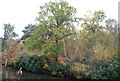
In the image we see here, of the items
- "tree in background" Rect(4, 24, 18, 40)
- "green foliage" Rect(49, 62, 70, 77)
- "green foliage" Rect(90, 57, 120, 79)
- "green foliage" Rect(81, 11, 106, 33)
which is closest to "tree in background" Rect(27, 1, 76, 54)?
"green foliage" Rect(49, 62, 70, 77)

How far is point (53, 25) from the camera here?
26.3 feet

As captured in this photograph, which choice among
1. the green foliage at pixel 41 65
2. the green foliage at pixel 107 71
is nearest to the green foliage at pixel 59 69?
the green foliage at pixel 41 65

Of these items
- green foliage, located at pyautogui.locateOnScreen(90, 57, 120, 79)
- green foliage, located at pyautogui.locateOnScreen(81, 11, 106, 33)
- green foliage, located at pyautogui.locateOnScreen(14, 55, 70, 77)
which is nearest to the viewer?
green foliage, located at pyautogui.locateOnScreen(90, 57, 120, 79)

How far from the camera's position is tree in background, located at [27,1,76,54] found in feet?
26.1

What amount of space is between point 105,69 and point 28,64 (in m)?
5.41

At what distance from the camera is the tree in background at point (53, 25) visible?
7952mm

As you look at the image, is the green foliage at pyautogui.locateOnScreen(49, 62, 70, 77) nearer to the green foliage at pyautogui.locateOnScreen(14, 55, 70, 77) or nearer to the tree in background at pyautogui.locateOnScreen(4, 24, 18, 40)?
the green foliage at pyautogui.locateOnScreen(14, 55, 70, 77)

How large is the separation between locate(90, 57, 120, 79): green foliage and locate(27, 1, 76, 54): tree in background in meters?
2.72

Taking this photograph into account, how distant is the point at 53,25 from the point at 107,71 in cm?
427

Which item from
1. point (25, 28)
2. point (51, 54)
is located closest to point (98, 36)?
point (51, 54)

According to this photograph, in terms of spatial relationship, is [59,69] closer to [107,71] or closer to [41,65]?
[41,65]

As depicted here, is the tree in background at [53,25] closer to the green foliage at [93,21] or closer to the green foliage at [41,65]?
the green foliage at [41,65]

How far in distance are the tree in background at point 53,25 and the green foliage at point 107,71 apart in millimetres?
2721

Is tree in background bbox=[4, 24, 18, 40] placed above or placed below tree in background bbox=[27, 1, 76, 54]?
above
